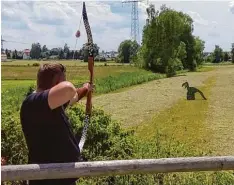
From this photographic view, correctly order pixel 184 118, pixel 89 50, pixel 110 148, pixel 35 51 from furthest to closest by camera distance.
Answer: pixel 184 118, pixel 110 148, pixel 35 51, pixel 89 50

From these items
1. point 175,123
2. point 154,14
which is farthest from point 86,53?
point 154,14

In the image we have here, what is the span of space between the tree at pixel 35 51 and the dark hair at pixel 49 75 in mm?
1604

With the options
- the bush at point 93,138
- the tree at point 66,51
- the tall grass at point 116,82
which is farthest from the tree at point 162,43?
the tree at point 66,51

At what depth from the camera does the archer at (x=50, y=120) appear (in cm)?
257

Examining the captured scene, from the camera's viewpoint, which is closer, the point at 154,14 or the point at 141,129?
the point at 141,129

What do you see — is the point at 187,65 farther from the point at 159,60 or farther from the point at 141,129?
the point at 141,129

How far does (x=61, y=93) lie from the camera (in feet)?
8.21

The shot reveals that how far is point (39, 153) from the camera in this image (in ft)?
9.30

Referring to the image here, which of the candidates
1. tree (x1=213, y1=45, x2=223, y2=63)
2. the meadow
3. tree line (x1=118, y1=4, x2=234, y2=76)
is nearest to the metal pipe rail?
the meadow

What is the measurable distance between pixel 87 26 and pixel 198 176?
Answer: 2186 mm

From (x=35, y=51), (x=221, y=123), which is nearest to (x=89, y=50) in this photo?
(x=35, y=51)

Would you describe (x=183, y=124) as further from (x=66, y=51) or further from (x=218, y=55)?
(x=218, y=55)

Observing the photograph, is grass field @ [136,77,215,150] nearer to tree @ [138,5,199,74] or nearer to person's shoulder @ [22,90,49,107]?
person's shoulder @ [22,90,49,107]

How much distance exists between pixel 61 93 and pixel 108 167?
0.68 metres
